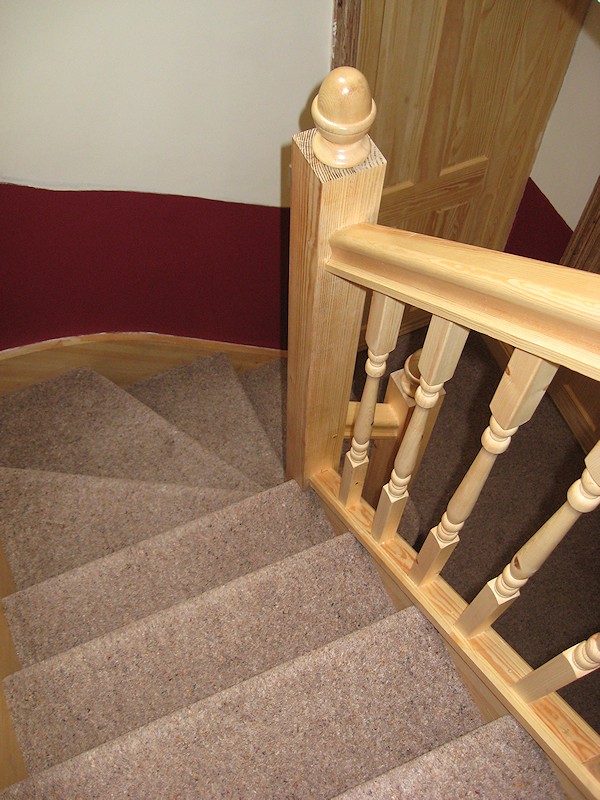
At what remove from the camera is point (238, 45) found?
1898 millimetres

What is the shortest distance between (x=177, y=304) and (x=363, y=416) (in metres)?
1.51

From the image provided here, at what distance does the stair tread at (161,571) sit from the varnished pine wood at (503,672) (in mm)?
248

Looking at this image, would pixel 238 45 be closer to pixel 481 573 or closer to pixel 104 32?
pixel 104 32

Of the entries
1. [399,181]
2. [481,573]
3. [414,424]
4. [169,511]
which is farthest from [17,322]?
[481,573]

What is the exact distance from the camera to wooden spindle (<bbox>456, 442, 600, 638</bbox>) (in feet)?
2.46

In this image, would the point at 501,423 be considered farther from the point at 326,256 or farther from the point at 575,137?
the point at 575,137

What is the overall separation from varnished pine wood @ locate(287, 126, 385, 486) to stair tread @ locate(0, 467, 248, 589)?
16.1 inches

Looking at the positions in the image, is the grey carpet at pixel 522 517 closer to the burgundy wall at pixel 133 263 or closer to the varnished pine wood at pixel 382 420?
the burgundy wall at pixel 133 263

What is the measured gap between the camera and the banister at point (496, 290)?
667mm

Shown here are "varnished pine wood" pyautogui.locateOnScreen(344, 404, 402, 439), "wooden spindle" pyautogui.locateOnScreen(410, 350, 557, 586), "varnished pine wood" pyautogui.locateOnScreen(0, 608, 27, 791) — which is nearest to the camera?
"wooden spindle" pyautogui.locateOnScreen(410, 350, 557, 586)

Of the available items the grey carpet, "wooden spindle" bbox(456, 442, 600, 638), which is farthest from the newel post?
the grey carpet

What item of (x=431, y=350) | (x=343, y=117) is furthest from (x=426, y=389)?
(x=343, y=117)

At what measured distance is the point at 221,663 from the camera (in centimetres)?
132

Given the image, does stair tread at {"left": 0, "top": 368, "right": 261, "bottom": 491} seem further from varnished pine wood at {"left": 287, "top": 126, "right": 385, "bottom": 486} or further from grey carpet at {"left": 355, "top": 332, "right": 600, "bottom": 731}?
grey carpet at {"left": 355, "top": 332, "right": 600, "bottom": 731}
